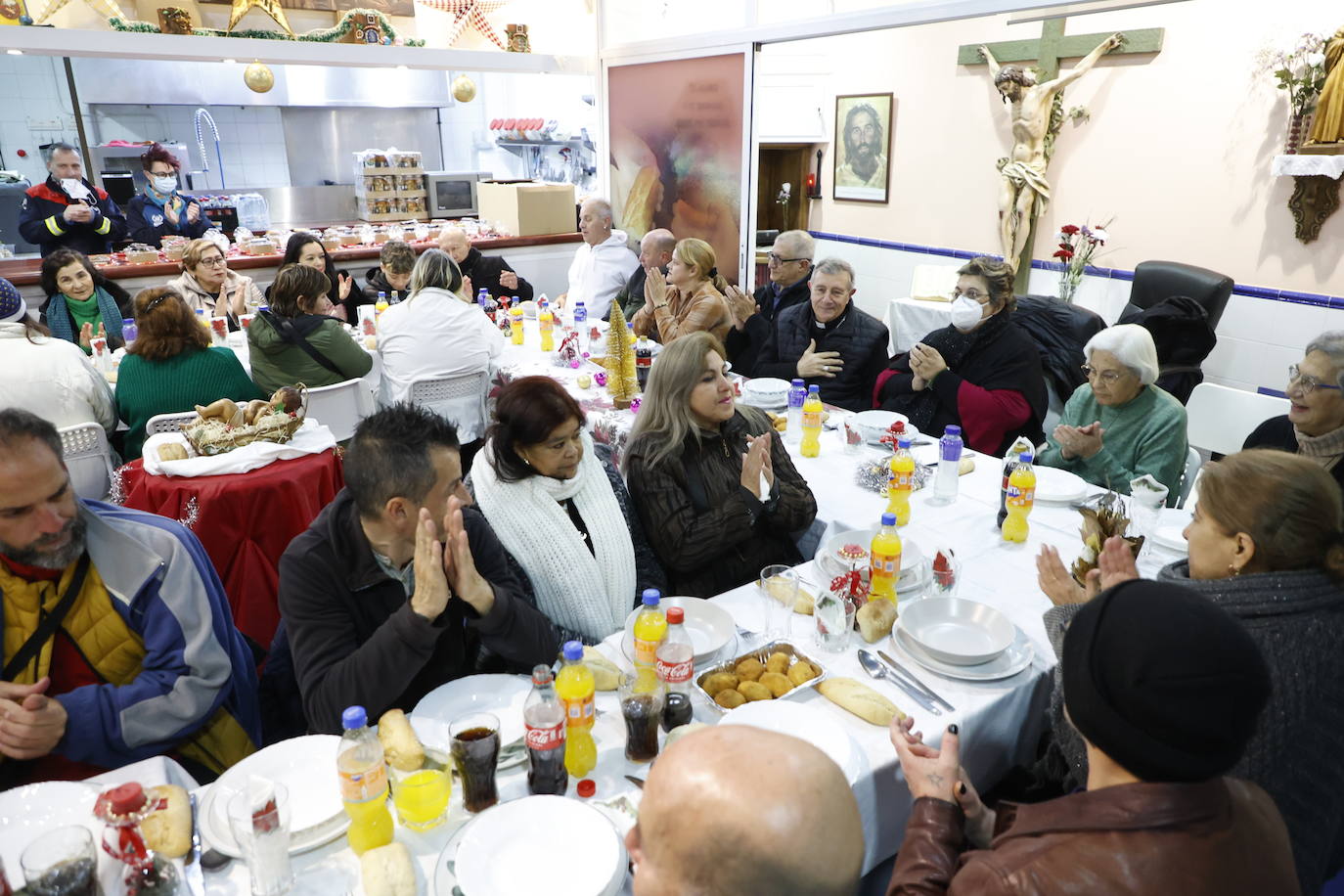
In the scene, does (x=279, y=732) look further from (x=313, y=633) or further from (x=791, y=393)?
(x=791, y=393)

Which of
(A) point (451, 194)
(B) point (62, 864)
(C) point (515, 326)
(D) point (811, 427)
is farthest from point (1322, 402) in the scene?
(A) point (451, 194)

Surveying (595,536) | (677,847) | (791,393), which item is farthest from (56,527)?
(791,393)

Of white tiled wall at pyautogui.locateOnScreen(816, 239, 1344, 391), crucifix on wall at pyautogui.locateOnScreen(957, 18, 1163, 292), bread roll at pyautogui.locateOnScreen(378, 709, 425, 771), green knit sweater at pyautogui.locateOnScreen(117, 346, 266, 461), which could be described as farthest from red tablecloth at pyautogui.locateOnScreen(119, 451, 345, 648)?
white tiled wall at pyautogui.locateOnScreen(816, 239, 1344, 391)

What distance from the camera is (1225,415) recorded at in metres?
3.93

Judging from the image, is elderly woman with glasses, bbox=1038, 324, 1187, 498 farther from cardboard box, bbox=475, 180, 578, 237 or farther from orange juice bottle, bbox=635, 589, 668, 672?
cardboard box, bbox=475, 180, 578, 237

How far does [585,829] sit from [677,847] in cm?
49

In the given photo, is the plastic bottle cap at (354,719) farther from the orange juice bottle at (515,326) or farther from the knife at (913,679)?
the orange juice bottle at (515,326)

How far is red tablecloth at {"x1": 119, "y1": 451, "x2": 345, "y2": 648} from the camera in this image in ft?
→ 10.6

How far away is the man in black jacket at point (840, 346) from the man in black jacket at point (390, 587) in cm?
274

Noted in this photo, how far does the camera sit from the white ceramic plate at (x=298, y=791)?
1.48 meters

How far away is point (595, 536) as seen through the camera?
249 cm

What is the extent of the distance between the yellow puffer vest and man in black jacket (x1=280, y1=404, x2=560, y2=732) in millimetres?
347

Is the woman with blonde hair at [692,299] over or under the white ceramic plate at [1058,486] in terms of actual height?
over

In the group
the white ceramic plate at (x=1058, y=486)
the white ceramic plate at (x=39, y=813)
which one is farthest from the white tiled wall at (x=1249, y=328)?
the white ceramic plate at (x=39, y=813)
